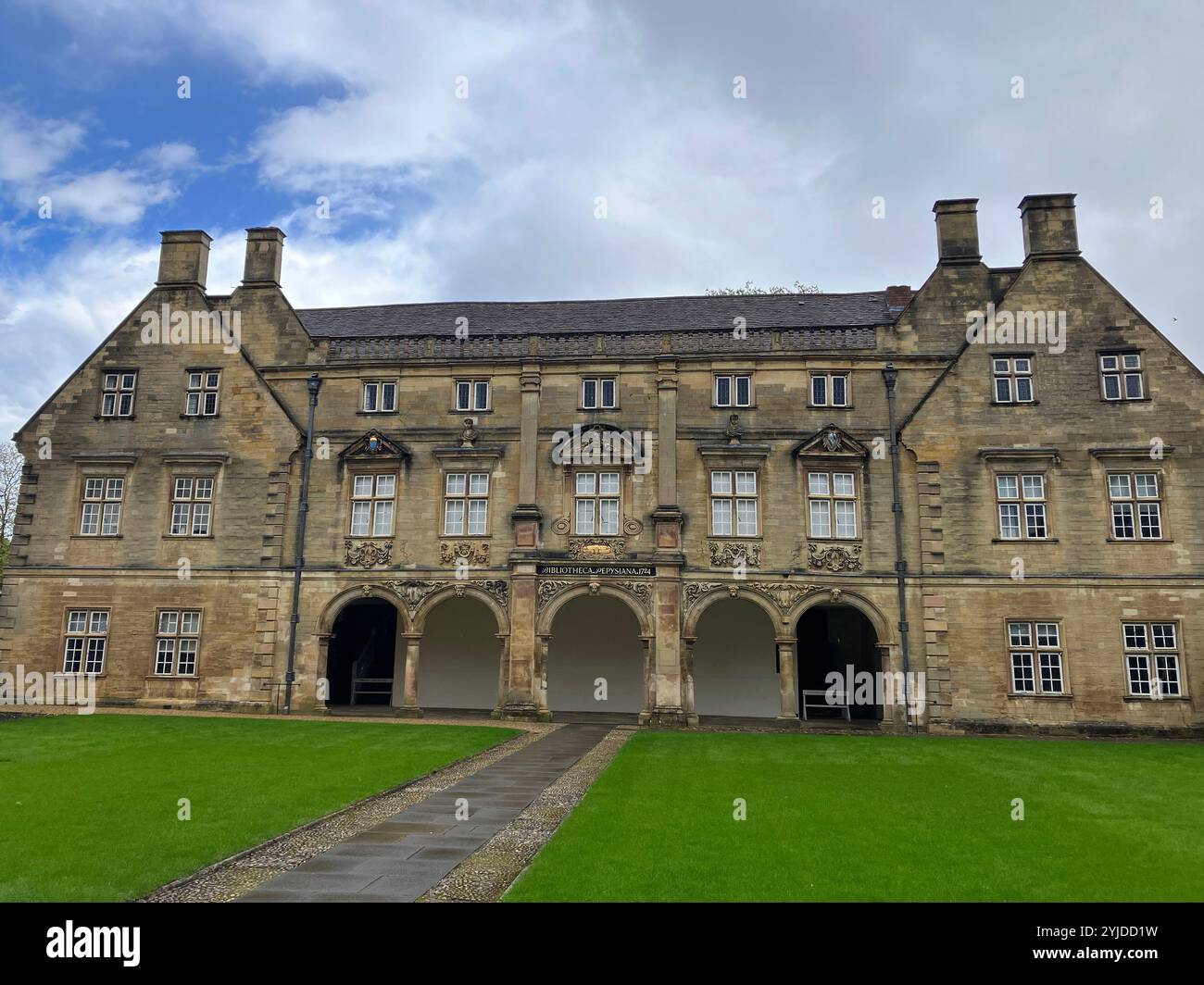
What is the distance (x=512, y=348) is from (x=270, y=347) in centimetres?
853

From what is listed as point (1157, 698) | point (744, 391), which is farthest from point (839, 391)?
point (1157, 698)

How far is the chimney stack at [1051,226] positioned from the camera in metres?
27.1

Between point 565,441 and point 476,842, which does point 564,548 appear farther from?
point 476,842

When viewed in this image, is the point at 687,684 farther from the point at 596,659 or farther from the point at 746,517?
the point at 746,517

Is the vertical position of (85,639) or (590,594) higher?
(590,594)

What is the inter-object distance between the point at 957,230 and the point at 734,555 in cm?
1305

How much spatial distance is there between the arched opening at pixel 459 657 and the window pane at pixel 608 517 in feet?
19.5

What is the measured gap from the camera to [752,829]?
10594 mm

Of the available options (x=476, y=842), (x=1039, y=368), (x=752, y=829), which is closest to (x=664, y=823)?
(x=752, y=829)

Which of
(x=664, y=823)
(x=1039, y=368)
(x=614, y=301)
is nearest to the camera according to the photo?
(x=664, y=823)

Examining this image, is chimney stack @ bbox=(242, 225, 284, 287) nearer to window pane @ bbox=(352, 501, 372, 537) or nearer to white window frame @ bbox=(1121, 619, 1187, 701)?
window pane @ bbox=(352, 501, 372, 537)

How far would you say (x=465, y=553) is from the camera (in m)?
27.5

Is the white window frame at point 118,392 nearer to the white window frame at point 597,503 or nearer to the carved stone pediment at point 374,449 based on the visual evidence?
the carved stone pediment at point 374,449

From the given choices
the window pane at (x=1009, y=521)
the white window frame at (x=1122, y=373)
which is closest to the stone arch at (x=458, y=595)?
the window pane at (x=1009, y=521)
